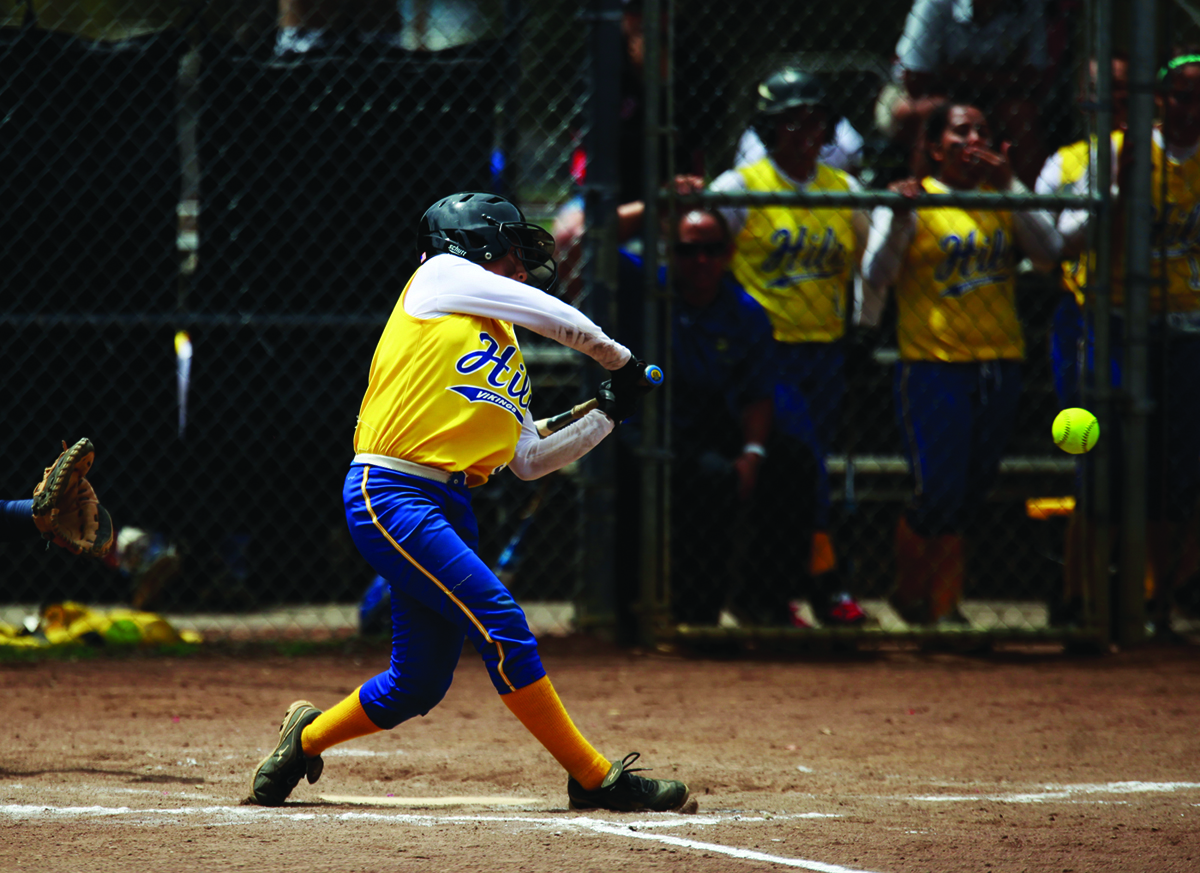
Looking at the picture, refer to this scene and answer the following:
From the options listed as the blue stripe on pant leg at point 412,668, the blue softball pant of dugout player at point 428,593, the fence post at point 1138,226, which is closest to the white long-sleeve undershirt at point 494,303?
the blue softball pant of dugout player at point 428,593

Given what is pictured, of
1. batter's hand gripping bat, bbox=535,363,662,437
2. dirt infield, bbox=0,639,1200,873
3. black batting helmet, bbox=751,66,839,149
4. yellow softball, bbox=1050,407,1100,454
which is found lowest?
dirt infield, bbox=0,639,1200,873

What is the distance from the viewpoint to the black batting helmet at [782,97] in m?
6.10

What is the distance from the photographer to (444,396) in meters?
3.56

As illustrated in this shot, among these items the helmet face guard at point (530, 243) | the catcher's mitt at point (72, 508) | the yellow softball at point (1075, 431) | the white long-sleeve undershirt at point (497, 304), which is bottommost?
the catcher's mitt at point (72, 508)

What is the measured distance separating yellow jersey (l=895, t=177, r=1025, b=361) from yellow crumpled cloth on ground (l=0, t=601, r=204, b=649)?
3.50 meters

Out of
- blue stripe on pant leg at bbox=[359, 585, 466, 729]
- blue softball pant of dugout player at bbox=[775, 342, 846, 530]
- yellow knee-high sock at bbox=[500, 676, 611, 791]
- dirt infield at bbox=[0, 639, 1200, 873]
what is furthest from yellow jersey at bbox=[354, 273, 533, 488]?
blue softball pant of dugout player at bbox=[775, 342, 846, 530]

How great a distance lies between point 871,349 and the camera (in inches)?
267

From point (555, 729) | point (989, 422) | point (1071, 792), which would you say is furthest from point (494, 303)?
point (989, 422)

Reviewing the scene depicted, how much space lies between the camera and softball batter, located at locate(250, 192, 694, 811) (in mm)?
3516

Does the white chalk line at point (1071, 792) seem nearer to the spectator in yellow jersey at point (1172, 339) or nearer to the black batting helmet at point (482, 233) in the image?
the black batting helmet at point (482, 233)

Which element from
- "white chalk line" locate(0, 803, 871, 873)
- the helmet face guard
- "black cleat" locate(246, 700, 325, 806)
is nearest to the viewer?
"white chalk line" locate(0, 803, 871, 873)

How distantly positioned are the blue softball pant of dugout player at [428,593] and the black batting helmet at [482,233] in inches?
25.0

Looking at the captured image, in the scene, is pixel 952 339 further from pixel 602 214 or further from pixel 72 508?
pixel 72 508

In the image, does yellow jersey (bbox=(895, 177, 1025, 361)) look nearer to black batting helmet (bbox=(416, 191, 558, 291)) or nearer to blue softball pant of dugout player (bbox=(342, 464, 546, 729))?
black batting helmet (bbox=(416, 191, 558, 291))
